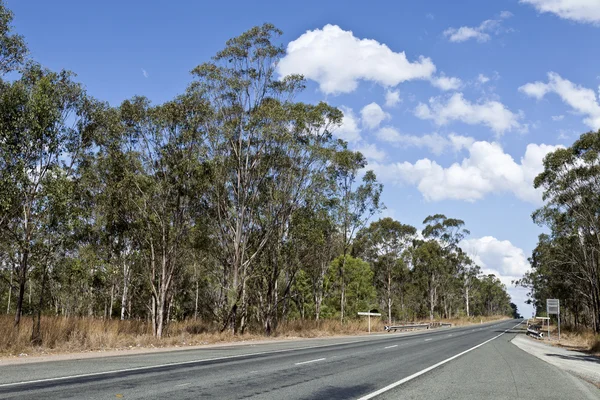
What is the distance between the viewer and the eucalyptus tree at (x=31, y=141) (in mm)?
16688

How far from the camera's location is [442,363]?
14.5m

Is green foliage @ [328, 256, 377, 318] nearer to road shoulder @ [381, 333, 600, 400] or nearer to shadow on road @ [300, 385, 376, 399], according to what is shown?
road shoulder @ [381, 333, 600, 400]

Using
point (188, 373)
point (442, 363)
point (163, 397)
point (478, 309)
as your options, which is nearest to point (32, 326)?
point (188, 373)

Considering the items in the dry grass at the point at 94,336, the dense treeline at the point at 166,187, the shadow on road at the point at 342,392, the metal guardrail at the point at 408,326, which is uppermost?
the dense treeline at the point at 166,187

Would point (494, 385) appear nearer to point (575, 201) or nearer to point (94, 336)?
point (94, 336)

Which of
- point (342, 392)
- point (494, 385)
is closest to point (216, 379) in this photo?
point (342, 392)

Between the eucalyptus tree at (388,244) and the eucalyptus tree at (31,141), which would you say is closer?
the eucalyptus tree at (31,141)

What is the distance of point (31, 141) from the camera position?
17516mm

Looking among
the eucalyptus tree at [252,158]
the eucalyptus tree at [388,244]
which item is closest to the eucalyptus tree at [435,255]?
the eucalyptus tree at [388,244]

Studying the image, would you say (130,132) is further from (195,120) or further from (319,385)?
(319,385)

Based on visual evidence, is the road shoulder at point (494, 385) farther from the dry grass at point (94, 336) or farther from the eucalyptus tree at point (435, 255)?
the eucalyptus tree at point (435, 255)

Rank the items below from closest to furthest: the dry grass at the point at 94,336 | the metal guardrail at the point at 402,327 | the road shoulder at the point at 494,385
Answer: the road shoulder at the point at 494,385 < the dry grass at the point at 94,336 < the metal guardrail at the point at 402,327

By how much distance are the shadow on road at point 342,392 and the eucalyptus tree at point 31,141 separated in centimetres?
1330

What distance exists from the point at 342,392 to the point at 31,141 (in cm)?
1550
